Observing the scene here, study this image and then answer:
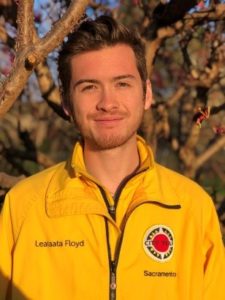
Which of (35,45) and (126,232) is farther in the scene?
(126,232)

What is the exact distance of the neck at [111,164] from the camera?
3152 millimetres

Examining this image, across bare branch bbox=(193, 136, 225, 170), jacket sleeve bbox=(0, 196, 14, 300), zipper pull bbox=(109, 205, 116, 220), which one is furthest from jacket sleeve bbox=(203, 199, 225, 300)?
bare branch bbox=(193, 136, 225, 170)

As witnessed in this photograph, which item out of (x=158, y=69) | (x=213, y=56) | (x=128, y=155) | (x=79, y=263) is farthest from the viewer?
(x=158, y=69)

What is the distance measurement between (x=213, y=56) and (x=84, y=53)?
2545mm

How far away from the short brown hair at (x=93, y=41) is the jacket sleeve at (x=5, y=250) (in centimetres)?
61

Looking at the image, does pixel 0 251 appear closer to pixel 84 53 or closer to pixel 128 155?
pixel 128 155

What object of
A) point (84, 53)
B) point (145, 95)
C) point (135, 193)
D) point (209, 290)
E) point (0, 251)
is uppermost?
point (84, 53)

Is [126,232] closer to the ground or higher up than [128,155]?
closer to the ground

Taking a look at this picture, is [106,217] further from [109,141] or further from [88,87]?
[88,87]

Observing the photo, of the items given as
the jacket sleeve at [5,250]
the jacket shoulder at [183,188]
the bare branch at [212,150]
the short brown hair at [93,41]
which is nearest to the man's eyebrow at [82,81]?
the short brown hair at [93,41]

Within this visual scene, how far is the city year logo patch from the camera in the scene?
2965 mm

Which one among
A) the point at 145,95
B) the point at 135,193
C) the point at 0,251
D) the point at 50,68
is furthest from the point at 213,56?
the point at 0,251

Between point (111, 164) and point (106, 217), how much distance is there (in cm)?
31

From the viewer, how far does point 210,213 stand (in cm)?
309
